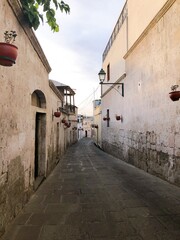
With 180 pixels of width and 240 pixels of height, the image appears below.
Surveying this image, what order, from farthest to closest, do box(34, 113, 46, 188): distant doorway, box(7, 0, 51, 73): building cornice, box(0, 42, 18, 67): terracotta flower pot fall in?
box(34, 113, 46, 188): distant doorway → box(7, 0, 51, 73): building cornice → box(0, 42, 18, 67): terracotta flower pot

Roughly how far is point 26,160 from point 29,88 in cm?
153

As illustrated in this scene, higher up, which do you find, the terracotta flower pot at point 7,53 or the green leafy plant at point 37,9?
the green leafy plant at point 37,9

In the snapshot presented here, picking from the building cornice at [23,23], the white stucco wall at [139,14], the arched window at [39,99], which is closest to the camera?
the building cornice at [23,23]

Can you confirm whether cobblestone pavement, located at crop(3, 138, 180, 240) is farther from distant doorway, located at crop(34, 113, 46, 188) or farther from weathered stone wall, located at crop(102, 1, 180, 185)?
weathered stone wall, located at crop(102, 1, 180, 185)

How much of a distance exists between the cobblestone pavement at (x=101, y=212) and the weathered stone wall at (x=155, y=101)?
1026 millimetres

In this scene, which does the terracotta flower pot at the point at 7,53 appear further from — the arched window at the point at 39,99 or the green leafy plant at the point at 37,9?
the arched window at the point at 39,99

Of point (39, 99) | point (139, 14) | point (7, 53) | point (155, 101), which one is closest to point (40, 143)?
point (39, 99)

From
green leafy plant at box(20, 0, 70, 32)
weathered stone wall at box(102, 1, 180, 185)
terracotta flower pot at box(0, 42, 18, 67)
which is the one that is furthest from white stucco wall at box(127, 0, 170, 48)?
terracotta flower pot at box(0, 42, 18, 67)

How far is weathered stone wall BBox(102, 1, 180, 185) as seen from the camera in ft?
19.7

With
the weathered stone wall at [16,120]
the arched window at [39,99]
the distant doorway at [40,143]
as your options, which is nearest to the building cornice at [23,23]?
the weathered stone wall at [16,120]

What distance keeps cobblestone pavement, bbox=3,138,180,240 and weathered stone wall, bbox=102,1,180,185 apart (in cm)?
103

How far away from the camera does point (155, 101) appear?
287 inches

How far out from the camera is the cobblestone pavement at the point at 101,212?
3.16 metres

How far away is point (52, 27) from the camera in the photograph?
4230mm
